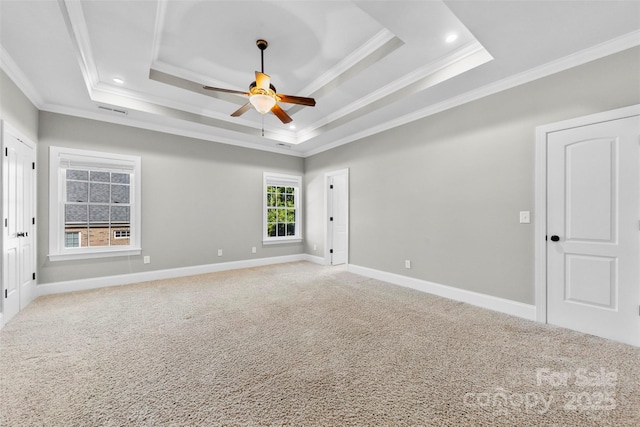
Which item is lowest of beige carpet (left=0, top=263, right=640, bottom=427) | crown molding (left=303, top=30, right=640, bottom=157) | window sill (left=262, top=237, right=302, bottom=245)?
beige carpet (left=0, top=263, right=640, bottom=427)

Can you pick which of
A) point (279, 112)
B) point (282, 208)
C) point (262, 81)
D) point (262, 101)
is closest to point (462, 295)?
point (279, 112)

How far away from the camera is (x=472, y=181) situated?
3422 millimetres

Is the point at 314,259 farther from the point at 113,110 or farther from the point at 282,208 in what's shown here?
the point at 113,110

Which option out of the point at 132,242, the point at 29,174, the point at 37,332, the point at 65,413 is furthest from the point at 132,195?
the point at 65,413

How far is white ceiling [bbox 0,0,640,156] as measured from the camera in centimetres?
218

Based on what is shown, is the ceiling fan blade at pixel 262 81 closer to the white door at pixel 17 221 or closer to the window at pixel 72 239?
the white door at pixel 17 221

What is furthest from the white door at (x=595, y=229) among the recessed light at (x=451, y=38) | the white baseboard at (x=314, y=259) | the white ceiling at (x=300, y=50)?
the white baseboard at (x=314, y=259)

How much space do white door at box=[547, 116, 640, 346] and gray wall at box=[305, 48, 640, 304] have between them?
201 millimetres

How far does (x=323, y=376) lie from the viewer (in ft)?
6.20

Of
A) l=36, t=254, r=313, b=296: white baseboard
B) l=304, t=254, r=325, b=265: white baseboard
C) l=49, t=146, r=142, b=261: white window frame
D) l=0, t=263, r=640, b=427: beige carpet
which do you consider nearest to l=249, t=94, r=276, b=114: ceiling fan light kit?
l=0, t=263, r=640, b=427: beige carpet

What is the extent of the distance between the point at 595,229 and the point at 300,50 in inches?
137

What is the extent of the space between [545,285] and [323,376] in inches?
100

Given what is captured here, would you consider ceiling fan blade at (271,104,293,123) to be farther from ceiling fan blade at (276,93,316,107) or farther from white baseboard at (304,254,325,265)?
white baseboard at (304,254,325,265)

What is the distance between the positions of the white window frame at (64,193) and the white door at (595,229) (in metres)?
5.62
